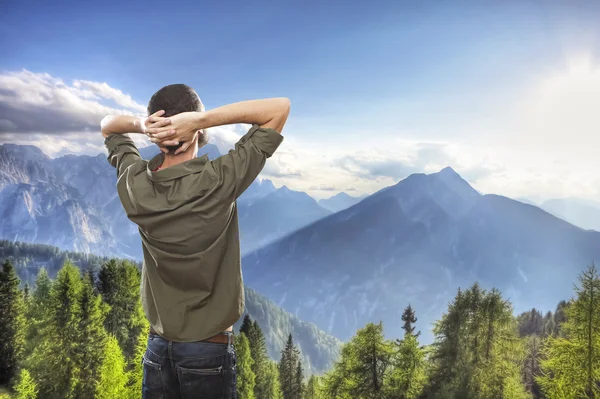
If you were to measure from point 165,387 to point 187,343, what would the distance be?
43cm

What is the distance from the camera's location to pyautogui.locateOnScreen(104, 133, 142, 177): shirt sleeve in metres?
3.17

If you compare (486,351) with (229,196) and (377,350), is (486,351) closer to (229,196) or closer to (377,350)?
(377,350)

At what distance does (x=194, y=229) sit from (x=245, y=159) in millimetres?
553

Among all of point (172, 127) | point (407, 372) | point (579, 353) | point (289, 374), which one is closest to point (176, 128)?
point (172, 127)

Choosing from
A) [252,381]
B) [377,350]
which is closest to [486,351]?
[377,350]

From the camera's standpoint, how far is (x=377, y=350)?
32812mm

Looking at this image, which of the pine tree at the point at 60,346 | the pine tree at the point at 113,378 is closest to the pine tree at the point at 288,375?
the pine tree at the point at 60,346

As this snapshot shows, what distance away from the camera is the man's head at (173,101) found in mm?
2861

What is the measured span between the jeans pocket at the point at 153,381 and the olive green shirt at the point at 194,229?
0.34 metres

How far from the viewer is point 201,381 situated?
3002mm

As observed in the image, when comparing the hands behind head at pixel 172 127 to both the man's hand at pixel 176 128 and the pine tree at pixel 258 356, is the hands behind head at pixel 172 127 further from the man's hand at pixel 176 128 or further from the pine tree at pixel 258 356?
the pine tree at pixel 258 356

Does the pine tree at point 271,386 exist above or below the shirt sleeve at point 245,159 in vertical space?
below

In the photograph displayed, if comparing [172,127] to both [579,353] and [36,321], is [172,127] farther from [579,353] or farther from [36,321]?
[36,321]

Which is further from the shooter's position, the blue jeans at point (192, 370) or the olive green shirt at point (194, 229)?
the blue jeans at point (192, 370)
